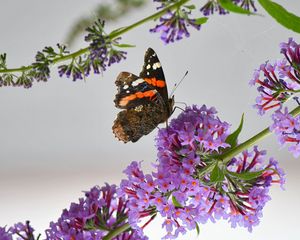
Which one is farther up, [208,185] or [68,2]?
[68,2]

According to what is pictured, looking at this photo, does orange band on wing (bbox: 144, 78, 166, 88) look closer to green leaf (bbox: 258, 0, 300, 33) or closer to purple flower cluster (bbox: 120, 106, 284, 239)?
purple flower cluster (bbox: 120, 106, 284, 239)

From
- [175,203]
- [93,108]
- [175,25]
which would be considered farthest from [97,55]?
[93,108]

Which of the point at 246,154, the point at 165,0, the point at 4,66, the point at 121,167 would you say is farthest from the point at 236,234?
the point at 165,0

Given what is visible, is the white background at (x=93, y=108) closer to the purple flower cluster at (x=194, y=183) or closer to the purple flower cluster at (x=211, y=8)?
the purple flower cluster at (x=194, y=183)

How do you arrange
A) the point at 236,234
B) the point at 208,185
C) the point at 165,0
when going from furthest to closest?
the point at 236,234 → the point at 208,185 → the point at 165,0

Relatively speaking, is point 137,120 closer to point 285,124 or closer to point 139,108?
point 139,108

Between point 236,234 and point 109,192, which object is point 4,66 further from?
point 236,234

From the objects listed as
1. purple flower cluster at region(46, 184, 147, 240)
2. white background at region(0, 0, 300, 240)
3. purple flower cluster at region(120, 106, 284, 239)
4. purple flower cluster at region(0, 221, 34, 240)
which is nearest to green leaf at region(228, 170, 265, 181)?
purple flower cluster at region(120, 106, 284, 239)
